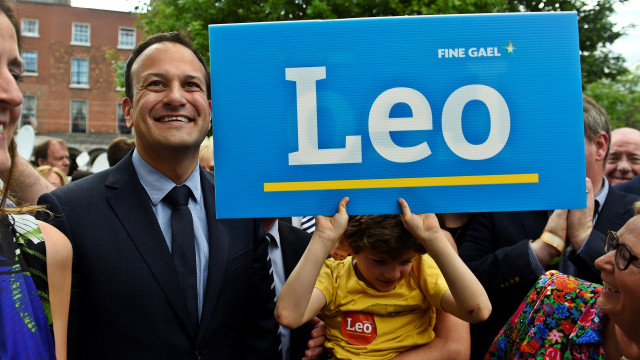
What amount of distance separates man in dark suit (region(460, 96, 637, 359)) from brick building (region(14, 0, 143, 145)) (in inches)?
1304

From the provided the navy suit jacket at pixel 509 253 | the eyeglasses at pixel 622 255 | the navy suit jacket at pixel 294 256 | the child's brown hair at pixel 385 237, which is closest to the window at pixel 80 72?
the navy suit jacket at pixel 294 256

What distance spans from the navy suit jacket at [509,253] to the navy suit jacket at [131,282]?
1241 millimetres

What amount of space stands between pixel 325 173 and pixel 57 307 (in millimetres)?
905

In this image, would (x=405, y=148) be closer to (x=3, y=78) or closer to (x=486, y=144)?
(x=486, y=144)

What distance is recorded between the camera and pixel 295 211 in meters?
1.84

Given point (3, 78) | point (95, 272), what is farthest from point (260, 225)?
point (3, 78)

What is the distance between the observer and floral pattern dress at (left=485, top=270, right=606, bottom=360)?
203 centimetres

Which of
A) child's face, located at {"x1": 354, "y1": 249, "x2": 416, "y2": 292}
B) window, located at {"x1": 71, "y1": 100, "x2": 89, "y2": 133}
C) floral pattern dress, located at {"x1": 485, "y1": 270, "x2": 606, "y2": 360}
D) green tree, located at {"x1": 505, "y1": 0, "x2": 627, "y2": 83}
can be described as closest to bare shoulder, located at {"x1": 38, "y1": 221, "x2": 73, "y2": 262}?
child's face, located at {"x1": 354, "y1": 249, "x2": 416, "y2": 292}

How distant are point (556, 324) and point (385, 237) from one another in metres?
0.74

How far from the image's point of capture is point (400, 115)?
1.86m

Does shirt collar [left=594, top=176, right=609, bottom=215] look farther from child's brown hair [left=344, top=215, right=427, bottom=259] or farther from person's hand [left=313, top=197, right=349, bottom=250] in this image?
person's hand [left=313, top=197, right=349, bottom=250]

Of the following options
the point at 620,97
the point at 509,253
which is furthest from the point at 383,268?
the point at 620,97

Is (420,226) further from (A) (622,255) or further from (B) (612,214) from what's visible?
(B) (612,214)

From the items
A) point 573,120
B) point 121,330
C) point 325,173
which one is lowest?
point 121,330
